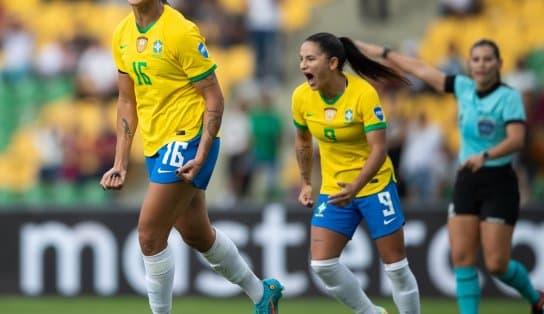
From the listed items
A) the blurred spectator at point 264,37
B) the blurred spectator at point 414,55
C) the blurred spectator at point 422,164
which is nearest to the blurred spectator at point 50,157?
the blurred spectator at point 264,37

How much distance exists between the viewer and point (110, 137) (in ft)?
50.4

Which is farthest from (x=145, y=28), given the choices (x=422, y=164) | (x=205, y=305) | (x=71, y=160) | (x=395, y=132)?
(x=71, y=160)

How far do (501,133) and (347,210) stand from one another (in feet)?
5.33

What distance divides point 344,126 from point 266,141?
24.1ft

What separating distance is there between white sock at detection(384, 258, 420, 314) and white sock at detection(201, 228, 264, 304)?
0.94 metres

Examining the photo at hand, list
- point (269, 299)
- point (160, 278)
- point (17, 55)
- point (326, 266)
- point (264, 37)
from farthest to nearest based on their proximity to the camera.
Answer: point (17, 55)
point (264, 37)
point (269, 299)
point (326, 266)
point (160, 278)

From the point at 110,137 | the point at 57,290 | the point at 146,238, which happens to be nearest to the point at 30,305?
the point at 57,290

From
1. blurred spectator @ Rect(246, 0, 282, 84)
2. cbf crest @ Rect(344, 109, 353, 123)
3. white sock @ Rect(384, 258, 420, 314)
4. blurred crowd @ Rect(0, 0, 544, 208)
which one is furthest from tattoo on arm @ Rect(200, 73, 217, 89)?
blurred spectator @ Rect(246, 0, 282, 84)

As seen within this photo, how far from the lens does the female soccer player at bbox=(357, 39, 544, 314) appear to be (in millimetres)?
8805

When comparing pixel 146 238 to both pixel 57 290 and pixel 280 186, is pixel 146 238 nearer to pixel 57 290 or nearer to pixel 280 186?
pixel 57 290

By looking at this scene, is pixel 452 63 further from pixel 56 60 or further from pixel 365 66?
pixel 365 66

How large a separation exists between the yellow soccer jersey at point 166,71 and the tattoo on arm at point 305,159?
1.00 m

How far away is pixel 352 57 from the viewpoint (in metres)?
7.97

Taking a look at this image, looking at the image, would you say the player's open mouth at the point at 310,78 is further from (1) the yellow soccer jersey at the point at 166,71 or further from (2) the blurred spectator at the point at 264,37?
(2) the blurred spectator at the point at 264,37
